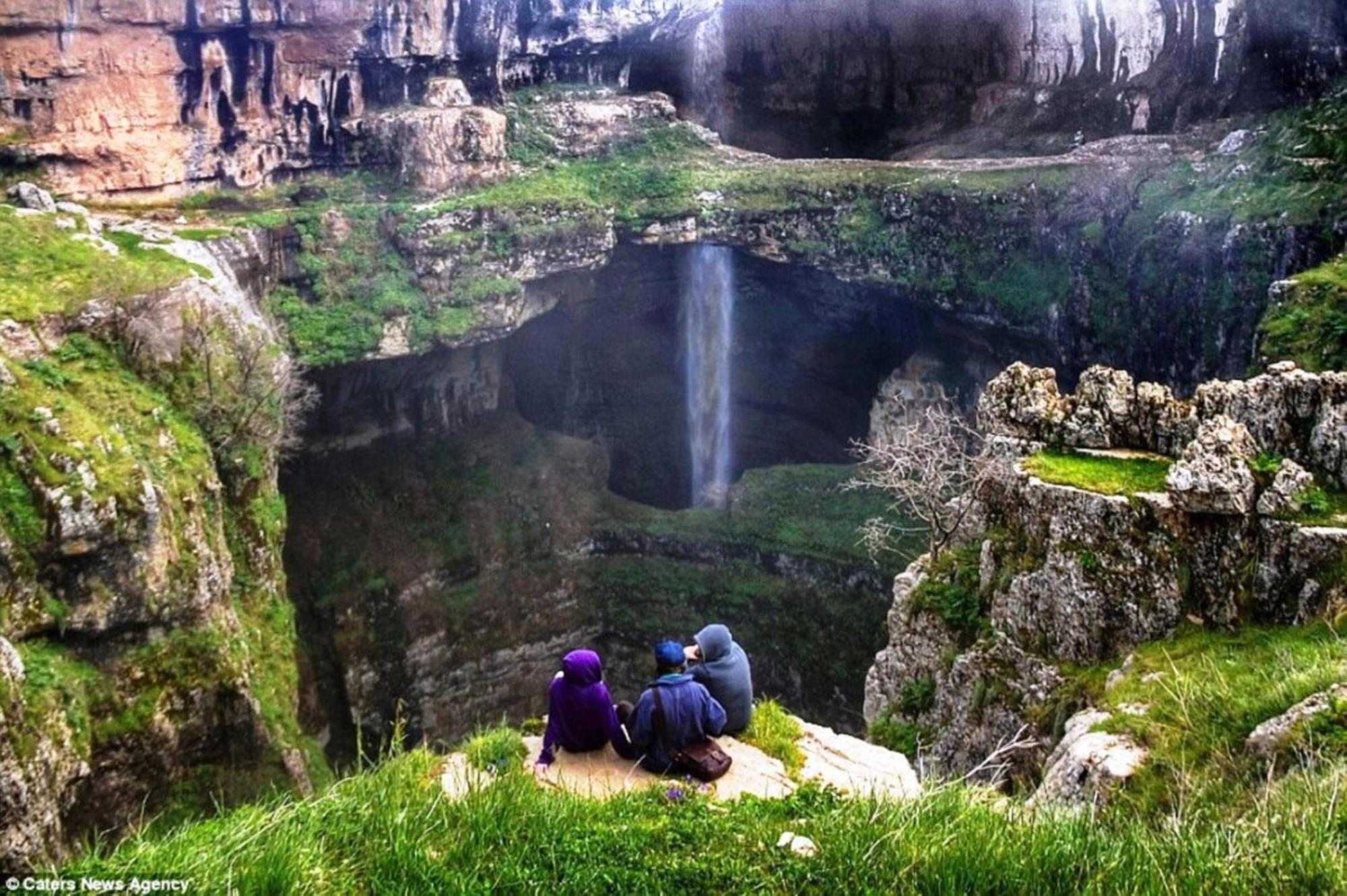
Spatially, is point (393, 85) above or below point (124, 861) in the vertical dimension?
above

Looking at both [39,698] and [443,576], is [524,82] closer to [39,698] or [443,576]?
[443,576]

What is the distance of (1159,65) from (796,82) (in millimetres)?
8685

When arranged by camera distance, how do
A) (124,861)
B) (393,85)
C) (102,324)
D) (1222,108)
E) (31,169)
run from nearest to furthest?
(124,861) → (102,324) → (31,169) → (1222,108) → (393,85)

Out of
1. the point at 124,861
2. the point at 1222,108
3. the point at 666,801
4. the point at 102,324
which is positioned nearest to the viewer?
the point at 124,861

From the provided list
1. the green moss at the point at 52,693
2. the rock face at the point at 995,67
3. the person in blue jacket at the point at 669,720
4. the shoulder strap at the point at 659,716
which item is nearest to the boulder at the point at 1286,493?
the person in blue jacket at the point at 669,720

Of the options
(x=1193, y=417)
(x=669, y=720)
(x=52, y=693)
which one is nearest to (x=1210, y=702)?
(x=669, y=720)

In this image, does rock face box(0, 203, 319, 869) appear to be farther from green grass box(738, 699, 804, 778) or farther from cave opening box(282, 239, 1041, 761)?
cave opening box(282, 239, 1041, 761)

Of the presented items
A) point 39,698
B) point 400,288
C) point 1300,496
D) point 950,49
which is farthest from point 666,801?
point 950,49

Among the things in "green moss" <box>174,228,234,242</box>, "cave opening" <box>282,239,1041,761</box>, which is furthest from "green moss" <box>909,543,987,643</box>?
"green moss" <box>174,228,234,242</box>

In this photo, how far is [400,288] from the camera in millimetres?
21828

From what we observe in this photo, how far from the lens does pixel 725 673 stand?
7.21m

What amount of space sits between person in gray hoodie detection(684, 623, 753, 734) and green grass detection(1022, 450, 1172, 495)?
425 centimetres

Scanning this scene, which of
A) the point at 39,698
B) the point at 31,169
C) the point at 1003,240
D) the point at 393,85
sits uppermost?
the point at 393,85

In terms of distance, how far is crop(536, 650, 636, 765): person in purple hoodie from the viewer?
268 inches
